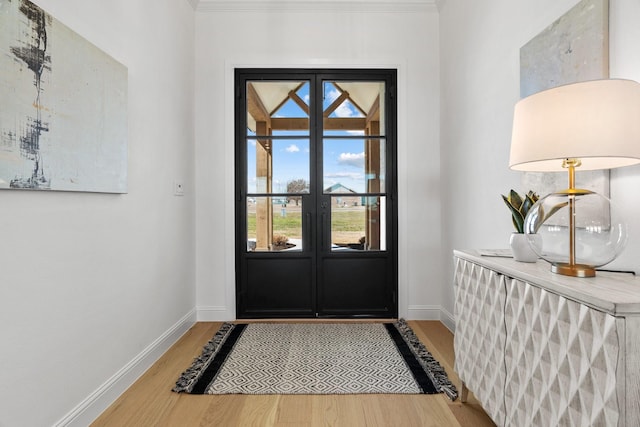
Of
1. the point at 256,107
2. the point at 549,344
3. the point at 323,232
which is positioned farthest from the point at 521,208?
the point at 256,107

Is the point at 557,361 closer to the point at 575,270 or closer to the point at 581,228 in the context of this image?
the point at 575,270

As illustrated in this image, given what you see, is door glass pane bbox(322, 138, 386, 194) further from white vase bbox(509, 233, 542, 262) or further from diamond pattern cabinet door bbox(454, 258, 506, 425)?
white vase bbox(509, 233, 542, 262)

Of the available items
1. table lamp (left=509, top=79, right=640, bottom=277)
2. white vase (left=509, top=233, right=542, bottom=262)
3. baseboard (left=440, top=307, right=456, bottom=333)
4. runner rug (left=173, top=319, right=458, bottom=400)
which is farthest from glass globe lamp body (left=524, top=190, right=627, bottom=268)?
baseboard (left=440, top=307, right=456, bottom=333)

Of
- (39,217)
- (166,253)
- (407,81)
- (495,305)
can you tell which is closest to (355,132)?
(407,81)

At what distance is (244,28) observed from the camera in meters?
3.21

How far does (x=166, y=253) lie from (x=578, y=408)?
2397mm

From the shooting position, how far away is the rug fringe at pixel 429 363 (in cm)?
198

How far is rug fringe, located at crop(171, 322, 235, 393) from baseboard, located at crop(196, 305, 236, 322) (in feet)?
0.61

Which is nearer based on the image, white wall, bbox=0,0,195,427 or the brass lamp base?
the brass lamp base

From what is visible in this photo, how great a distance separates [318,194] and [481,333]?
6.47 feet

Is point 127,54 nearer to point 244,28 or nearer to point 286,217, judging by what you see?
point 244,28

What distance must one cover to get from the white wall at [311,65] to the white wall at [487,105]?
0.51 ft

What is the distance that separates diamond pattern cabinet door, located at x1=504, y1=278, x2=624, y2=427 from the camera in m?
A: 0.89

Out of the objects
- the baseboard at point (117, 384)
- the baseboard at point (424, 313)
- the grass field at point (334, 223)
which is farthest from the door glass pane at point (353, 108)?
the baseboard at point (117, 384)
